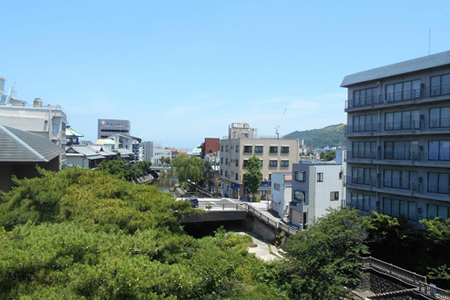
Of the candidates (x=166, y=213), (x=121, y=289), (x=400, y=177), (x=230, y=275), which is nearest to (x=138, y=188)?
(x=166, y=213)

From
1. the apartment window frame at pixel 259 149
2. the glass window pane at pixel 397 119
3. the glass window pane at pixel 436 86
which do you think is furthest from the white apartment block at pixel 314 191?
the apartment window frame at pixel 259 149

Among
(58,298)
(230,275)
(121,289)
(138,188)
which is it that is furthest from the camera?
(138,188)

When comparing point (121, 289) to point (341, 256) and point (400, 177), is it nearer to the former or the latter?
point (341, 256)

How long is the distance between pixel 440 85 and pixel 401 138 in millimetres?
4537

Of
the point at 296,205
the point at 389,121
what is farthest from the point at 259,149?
the point at 389,121

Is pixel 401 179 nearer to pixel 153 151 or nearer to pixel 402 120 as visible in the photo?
pixel 402 120

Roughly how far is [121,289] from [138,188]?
831 centimetres

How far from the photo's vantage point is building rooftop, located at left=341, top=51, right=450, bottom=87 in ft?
68.6

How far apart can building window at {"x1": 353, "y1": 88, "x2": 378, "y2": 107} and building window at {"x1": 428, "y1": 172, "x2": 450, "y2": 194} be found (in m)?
7.24

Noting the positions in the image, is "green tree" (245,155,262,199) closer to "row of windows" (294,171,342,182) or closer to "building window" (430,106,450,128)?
"row of windows" (294,171,342,182)

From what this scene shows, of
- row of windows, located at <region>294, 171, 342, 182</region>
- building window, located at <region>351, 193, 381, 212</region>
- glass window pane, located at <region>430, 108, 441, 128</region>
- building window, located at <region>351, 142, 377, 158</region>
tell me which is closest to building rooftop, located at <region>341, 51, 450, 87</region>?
glass window pane, located at <region>430, 108, 441, 128</region>

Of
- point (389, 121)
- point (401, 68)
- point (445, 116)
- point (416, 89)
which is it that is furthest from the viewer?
point (389, 121)

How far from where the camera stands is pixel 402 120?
23891mm

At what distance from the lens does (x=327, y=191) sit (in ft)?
105
